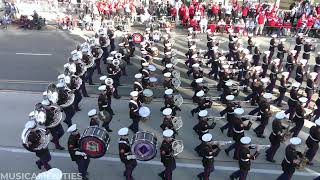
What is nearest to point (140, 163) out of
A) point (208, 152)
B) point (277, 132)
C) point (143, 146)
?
point (143, 146)

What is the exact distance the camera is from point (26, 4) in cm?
2628

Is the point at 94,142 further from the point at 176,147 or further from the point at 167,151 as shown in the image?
the point at 176,147

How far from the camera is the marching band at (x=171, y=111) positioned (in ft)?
34.5

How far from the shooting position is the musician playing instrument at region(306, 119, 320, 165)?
35.9ft

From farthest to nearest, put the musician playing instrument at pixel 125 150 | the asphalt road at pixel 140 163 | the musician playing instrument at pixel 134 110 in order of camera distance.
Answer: the musician playing instrument at pixel 134 110 < the asphalt road at pixel 140 163 < the musician playing instrument at pixel 125 150

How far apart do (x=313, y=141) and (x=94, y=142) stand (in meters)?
6.12

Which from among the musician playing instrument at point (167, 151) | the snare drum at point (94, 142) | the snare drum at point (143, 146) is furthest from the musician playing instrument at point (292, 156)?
the snare drum at point (94, 142)

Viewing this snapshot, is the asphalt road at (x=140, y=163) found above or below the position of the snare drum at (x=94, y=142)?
below

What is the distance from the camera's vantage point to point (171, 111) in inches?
475

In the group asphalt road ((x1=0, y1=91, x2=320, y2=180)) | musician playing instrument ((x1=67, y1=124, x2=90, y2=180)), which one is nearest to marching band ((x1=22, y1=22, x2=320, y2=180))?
musician playing instrument ((x1=67, y1=124, x2=90, y2=180))

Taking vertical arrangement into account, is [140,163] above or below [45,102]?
below

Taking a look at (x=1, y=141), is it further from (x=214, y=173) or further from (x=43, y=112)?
(x=214, y=173)

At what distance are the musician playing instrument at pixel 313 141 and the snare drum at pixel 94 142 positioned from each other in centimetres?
576

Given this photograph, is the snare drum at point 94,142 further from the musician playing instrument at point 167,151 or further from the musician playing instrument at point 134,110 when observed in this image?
the musician playing instrument at point 134,110
